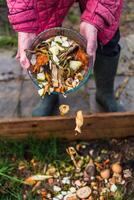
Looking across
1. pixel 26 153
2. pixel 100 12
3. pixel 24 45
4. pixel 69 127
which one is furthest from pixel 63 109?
pixel 100 12

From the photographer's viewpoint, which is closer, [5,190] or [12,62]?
[5,190]

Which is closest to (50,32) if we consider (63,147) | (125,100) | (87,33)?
(87,33)

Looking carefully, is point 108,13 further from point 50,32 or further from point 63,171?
point 63,171

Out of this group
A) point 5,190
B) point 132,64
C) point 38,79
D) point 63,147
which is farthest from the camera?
point 132,64

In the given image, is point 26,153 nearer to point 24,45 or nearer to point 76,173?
point 76,173

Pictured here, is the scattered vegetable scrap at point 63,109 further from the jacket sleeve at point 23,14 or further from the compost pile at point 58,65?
the jacket sleeve at point 23,14

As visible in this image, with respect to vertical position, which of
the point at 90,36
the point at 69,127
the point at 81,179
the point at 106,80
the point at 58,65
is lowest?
the point at 81,179

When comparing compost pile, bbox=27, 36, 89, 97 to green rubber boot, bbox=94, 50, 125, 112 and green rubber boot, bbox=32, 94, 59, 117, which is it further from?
green rubber boot, bbox=32, 94, 59, 117
